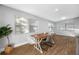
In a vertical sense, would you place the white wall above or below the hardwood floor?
above

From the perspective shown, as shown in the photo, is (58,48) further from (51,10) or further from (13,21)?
(13,21)

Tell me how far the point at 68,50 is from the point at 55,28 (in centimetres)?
44

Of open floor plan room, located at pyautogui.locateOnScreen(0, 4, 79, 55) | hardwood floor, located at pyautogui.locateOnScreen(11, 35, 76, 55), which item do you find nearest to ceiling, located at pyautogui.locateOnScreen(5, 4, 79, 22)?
open floor plan room, located at pyautogui.locateOnScreen(0, 4, 79, 55)

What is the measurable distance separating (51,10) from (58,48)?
0.66m

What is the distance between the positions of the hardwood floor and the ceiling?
0.35m

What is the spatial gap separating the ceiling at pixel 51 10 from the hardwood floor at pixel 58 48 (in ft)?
1.16

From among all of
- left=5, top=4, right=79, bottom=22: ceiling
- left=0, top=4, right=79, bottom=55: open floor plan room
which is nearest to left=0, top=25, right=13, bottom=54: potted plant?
left=0, top=4, right=79, bottom=55: open floor plan room

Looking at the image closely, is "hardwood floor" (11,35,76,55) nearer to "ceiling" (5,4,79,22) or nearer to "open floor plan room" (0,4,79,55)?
"open floor plan room" (0,4,79,55)

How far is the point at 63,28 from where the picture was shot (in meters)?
2.12

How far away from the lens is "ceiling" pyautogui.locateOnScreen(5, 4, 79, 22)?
2105 millimetres
